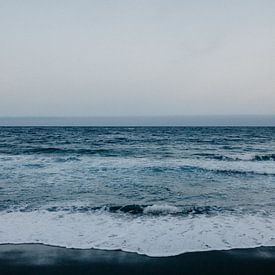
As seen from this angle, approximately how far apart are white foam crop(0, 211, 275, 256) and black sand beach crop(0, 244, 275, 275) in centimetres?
35

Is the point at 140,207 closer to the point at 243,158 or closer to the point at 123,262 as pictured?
the point at 123,262

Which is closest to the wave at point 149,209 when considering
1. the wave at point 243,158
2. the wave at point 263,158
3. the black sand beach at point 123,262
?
the black sand beach at point 123,262

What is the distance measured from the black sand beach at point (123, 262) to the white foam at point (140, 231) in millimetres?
346

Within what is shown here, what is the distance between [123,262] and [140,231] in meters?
2.06

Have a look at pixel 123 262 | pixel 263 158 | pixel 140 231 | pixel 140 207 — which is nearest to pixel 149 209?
pixel 140 207

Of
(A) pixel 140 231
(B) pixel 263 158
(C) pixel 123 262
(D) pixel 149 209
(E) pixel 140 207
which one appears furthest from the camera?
(B) pixel 263 158

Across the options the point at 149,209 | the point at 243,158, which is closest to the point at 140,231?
the point at 149,209

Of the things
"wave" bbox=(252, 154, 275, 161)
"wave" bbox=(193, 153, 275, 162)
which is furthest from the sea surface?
"wave" bbox=(252, 154, 275, 161)

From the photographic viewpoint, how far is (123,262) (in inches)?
283

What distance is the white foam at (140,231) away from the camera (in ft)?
27.1

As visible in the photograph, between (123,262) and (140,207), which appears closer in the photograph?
(123,262)

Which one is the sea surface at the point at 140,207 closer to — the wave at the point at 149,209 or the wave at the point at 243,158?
the wave at the point at 149,209

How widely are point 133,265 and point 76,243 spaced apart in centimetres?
184

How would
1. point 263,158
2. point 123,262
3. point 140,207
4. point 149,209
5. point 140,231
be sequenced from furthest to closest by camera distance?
point 263,158, point 140,207, point 149,209, point 140,231, point 123,262
